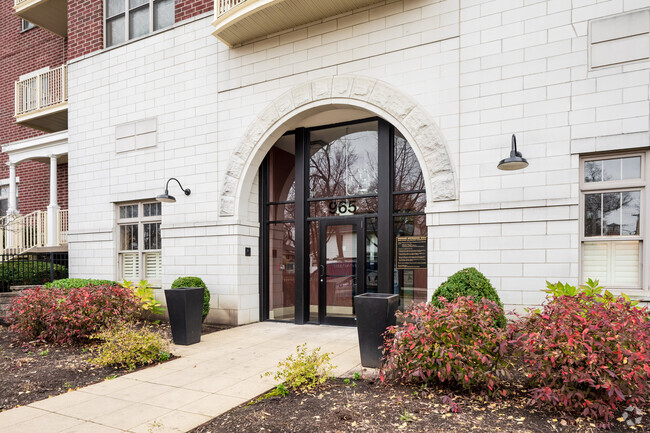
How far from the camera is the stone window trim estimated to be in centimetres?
578

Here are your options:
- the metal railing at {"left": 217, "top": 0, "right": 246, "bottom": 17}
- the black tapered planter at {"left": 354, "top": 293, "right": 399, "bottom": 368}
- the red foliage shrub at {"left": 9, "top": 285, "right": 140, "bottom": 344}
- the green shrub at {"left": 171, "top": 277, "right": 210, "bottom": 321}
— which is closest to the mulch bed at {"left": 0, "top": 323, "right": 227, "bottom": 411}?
the red foliage shrub at {"left": 9, "top": 285, "right": 140, "bottom": 344}

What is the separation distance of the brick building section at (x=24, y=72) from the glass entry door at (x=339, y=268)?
30.1ft

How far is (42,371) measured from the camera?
5.66m

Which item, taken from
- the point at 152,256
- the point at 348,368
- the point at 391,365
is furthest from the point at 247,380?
the point at 152,256

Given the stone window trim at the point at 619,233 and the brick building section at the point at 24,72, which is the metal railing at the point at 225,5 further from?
the brick building section at the point at 24,72

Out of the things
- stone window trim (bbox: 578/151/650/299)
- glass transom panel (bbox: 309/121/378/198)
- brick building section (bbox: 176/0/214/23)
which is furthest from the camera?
brick building section (bbox: 176/0/214/23)

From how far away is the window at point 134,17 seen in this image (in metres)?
10.1

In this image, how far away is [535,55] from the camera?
6340 millimetres

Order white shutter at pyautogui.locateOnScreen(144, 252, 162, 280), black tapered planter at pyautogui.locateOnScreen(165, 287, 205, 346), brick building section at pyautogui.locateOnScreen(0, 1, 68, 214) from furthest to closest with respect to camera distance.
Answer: brick building section at pyautogui.locateOnScreen(0, 1, 68, 214) < white shutter at pyautogui.locateOnScreen(144, 252, 162, 280) < black tapered planter at pyautogui.locateOnScreen(165, 287, 205, 346)

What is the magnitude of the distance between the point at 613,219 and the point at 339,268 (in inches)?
183

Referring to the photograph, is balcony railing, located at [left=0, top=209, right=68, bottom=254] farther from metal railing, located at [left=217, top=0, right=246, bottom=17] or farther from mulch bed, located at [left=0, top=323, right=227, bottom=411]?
metal railing, located at [left=217, top=0, right=246, bottom=17]

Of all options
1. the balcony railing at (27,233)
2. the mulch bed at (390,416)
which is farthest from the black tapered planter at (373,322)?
the balcony railing at (27,233)

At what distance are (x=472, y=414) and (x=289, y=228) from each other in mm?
5889

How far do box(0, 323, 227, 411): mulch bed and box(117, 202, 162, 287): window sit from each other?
3.01 metres
